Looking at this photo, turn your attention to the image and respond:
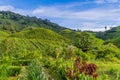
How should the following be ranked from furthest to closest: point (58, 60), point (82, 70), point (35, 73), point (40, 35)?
1. point (40, 35)
2. point (58, 60)
3. point (82, 70)
4. point (35, 73)

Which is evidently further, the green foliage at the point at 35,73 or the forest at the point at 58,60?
the forest at the point at 58,60

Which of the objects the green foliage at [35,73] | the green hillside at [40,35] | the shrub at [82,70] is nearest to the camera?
the green foliage at [35,73]

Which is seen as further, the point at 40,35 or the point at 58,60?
the point at 40,35

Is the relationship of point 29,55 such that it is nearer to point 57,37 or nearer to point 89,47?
point 89,47

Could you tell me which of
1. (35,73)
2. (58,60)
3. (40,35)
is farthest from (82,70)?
(40,35)

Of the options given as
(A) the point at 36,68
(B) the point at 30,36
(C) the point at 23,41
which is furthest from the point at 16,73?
(B) the point at 30,36

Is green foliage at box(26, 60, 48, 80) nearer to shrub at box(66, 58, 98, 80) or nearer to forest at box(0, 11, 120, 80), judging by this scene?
forest at box(0, 11, 120, 80)

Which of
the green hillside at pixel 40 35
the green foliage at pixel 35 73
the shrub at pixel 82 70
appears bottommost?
the green hillside at pixel 40 35

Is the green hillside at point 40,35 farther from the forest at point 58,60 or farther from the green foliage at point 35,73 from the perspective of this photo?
the green foliage at point 35,73

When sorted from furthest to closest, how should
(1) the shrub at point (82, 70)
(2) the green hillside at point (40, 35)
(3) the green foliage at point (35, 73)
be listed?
(2) the green hillside at point (40, 35) < (1) the shrub at point (82, 70) < (3) the green foliage at point (35, 73)

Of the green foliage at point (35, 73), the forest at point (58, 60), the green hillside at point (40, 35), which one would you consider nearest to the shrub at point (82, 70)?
the forest at point (58, 60)

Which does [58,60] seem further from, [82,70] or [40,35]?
[40,35]

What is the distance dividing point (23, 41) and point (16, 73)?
62700 mm

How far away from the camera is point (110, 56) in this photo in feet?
139
